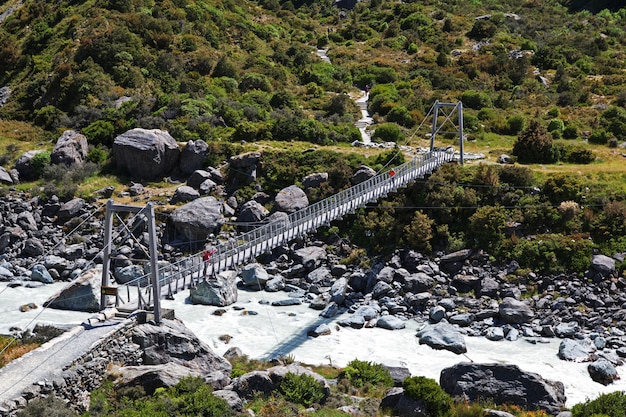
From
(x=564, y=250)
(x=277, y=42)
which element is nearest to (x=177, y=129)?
(x=564, y=250)

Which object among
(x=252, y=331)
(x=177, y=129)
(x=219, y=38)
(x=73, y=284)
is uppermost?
(x=219, y=38)

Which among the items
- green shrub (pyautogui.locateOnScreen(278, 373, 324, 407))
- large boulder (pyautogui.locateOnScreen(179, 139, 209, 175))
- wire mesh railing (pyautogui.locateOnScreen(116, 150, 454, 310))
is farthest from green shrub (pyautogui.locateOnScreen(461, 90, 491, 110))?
green shrub (pyautogui.locateOnScreen(278, 373, 324, 407))

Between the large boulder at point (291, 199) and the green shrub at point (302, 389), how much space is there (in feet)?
60.4

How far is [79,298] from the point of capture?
29.5 m

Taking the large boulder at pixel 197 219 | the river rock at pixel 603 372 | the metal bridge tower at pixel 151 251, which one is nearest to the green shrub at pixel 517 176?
the river rock at pixel 603 372

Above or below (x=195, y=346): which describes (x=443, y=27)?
above

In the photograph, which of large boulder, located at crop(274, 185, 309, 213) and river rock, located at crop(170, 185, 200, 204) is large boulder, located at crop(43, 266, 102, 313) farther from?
large boulder, located at crop(274, 185, 309, 213)

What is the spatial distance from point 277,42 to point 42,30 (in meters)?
21.7

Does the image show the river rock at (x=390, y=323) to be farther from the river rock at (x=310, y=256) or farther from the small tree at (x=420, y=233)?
the river rock at (x=310, y=256)

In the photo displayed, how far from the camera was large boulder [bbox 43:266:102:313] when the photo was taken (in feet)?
96.8

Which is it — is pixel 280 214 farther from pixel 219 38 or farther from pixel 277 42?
pixel 277 42

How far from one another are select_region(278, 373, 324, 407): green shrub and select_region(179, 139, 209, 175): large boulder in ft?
80.1

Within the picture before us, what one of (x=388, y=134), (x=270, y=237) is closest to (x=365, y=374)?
(x=270, y=237)

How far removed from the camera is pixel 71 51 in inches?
2274
